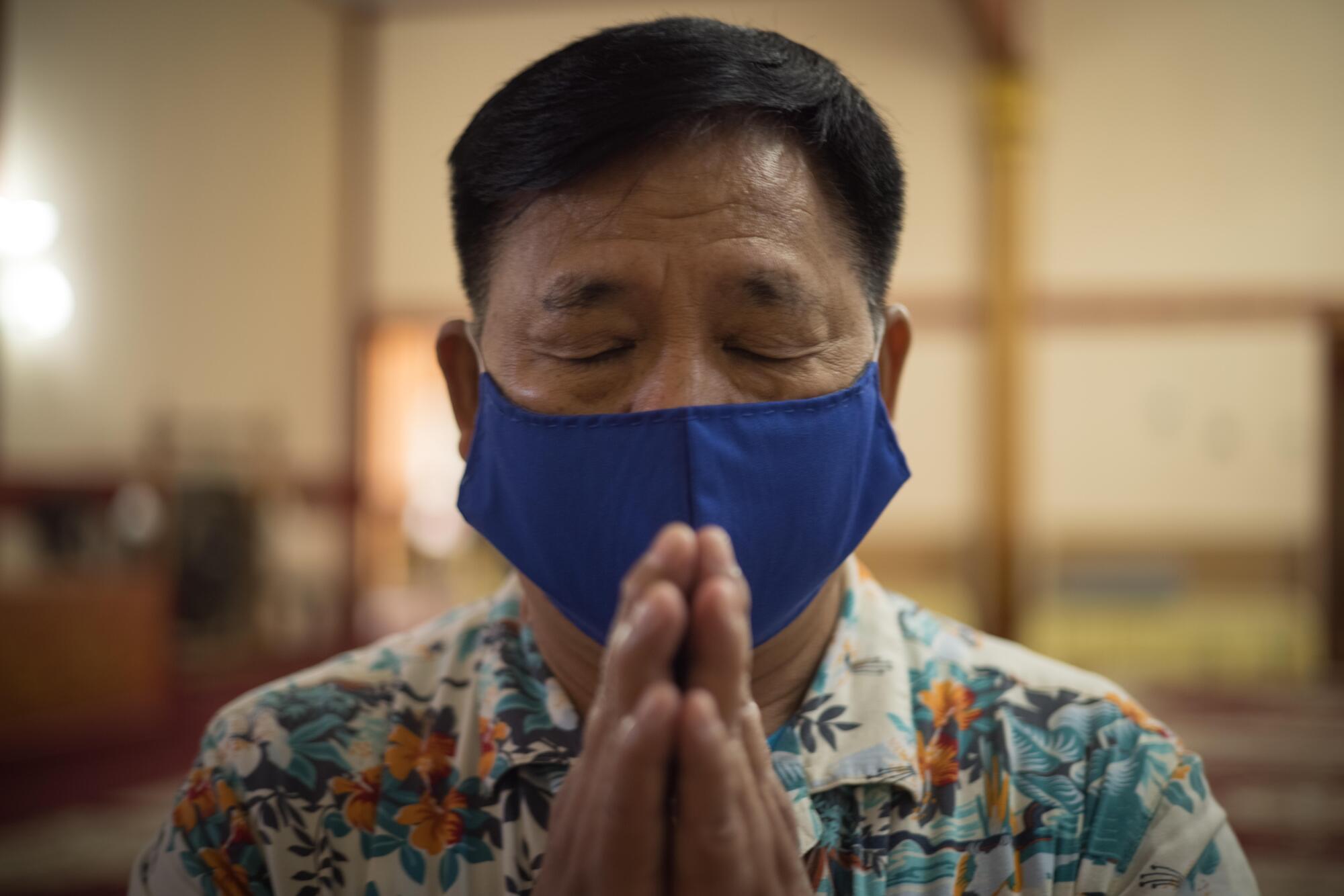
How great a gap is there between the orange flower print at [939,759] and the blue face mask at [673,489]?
0.19 metres

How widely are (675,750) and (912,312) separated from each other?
23.5ft

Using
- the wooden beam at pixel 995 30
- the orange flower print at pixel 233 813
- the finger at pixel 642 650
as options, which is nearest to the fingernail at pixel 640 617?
the finger at pixel 642 650

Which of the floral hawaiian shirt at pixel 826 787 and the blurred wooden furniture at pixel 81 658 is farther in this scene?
the blurred wooden furniture at pixel 81 658

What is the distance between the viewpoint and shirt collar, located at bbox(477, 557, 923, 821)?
1.05 m

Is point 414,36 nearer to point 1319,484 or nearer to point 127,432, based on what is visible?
point 127,432

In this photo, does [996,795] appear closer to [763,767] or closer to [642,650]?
[763,767]

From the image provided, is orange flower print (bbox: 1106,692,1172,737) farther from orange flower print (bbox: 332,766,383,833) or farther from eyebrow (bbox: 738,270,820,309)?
orange flower print (bbox: 332,766,383,833)

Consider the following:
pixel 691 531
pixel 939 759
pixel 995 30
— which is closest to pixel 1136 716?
pixel 939 759

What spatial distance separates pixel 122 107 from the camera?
6.39 metres

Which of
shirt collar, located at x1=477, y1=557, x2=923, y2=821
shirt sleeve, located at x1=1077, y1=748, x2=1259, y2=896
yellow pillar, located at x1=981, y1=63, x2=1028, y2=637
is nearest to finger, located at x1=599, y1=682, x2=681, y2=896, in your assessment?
shirt collar, located at x1=477, y1=557, x2=923, y2=821

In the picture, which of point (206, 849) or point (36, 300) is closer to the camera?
point (206, 849)

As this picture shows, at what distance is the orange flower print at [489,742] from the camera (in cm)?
109

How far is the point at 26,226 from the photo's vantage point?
5.77 metres

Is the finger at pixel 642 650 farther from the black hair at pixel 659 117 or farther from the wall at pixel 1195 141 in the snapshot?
the wall at pixel 1195 141
